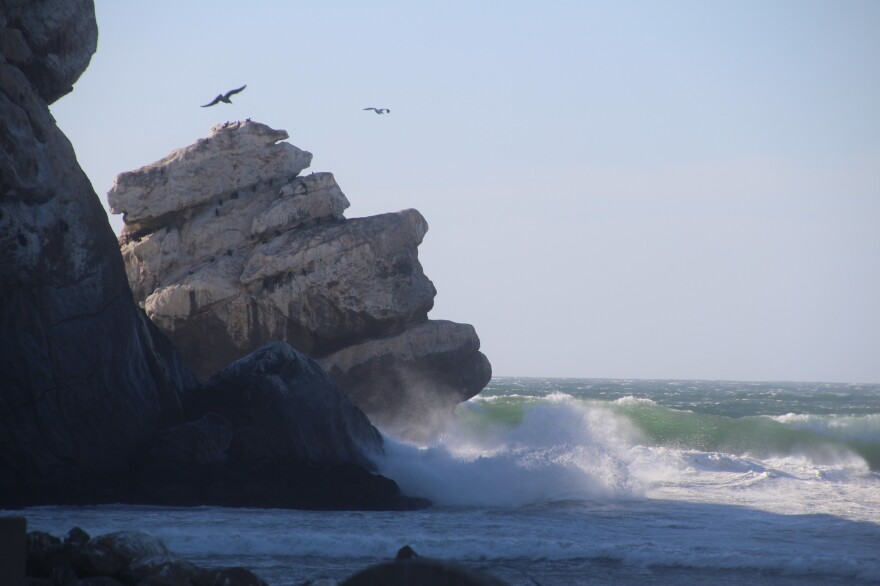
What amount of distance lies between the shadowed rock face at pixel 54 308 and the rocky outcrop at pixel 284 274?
983cm

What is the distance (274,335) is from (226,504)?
1055 centimetres

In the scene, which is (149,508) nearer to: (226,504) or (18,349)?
(226,504)

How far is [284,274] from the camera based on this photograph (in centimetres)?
2588

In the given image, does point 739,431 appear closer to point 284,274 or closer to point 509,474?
point 284,274

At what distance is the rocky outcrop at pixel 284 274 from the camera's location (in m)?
25.8

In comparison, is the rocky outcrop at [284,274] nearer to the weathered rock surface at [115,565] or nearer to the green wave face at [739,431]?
the green wave face at [739,431]

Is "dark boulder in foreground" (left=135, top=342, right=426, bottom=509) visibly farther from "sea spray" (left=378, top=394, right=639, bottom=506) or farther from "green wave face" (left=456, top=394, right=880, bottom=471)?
"green wave face" (left=456, top=394, right=880, bottom=471)

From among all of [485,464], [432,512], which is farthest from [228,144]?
[432,512]

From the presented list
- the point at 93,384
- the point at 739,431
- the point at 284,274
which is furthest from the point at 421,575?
the point at 739,431

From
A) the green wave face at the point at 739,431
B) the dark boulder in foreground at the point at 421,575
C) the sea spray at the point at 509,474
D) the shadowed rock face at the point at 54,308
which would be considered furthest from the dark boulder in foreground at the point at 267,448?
the dark boulder in foreground at the point at 421,575

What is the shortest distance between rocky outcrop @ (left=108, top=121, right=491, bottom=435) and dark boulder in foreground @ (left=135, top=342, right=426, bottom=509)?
332 inches

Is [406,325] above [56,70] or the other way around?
the other way around

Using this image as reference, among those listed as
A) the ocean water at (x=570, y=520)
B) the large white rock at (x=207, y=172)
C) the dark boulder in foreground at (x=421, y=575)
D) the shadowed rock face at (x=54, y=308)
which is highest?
the large white rock at (x=207, y=172)

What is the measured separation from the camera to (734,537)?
45.8ft
